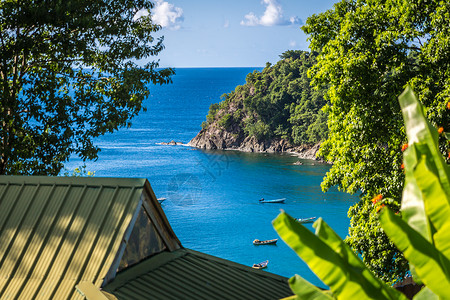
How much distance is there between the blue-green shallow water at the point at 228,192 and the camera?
49750 millimetres

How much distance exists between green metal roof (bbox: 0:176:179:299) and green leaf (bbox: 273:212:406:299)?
4.32 metres

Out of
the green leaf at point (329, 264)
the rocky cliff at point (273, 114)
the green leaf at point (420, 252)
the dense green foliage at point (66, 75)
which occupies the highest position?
the rocky cliff at point (273, 114)

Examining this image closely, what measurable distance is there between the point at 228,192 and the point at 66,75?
55.3 meters

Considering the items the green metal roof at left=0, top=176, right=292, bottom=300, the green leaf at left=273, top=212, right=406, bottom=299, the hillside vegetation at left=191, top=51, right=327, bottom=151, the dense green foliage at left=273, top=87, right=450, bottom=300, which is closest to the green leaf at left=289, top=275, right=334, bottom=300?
the dense green foliage at left=273, top=87, right=450, bottom=300

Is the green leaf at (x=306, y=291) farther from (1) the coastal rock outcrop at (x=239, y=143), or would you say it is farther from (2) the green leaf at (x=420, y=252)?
(1) the coastal rock outcrop at (x=239, y=143)

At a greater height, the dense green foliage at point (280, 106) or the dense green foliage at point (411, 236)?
the dense green foliage at point (280, 106)

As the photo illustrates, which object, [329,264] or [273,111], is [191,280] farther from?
[273,111]

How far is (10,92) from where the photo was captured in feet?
46.3

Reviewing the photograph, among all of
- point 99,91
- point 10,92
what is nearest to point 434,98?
point 99,91

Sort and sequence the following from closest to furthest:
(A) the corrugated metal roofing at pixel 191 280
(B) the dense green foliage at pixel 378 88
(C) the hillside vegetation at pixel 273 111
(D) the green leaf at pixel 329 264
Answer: (D) the green leaf at pixel 329 264, (A) the corrugated metal roofing at pixel 191 280, (B) the dense green foliage at pixel 378 88, (C) the hillside vegetation at pixel 273 111

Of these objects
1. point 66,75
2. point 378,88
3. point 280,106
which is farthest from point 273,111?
point 378,88

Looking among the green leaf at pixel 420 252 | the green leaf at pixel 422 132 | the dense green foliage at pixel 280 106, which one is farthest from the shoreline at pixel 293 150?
the green leaf at pixel 420 252

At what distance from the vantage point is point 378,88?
13.6 metres

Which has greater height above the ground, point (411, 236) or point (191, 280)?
point (191, 280)
